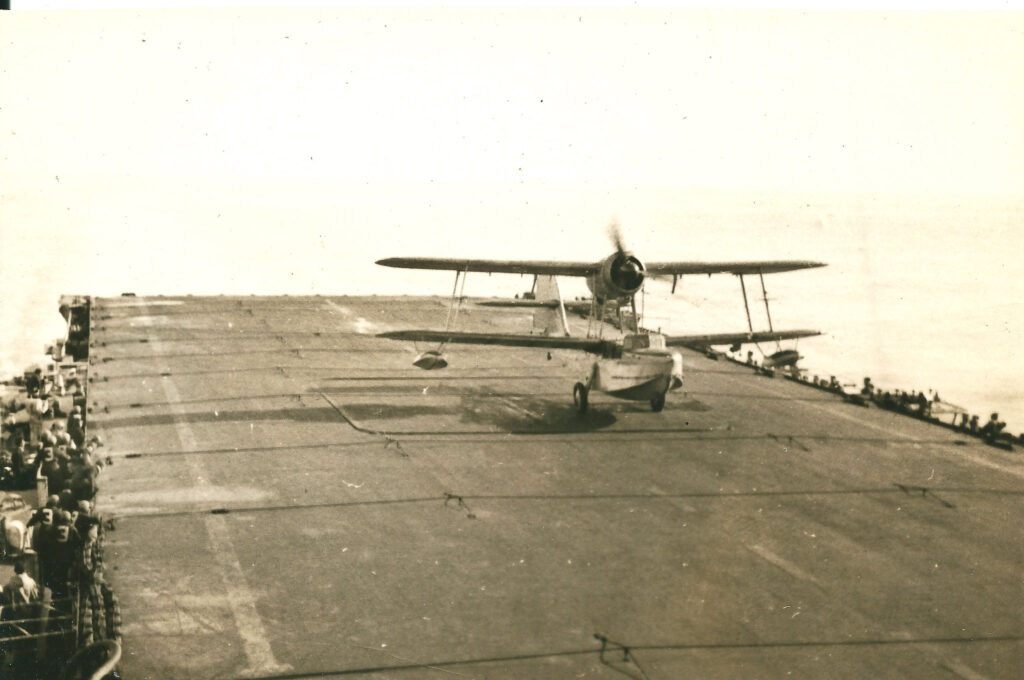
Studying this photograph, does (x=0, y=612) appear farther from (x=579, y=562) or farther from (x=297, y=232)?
(x=297, y=232)

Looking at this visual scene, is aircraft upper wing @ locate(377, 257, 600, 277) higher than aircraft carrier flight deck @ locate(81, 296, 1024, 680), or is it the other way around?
aircraft upper wing @ locate(377, 257, 600, 277)

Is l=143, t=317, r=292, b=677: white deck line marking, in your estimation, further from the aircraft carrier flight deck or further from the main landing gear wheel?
the main landing gear wheel

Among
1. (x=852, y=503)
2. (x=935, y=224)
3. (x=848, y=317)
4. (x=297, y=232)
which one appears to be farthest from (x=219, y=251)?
(x=935, y=224)

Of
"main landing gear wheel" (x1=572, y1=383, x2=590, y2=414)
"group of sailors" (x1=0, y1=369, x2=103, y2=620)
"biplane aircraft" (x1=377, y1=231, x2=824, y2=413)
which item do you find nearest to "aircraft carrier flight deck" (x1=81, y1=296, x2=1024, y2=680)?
"main landing gear wheel" (x1=572, y1=383, x2=590, y2=414)

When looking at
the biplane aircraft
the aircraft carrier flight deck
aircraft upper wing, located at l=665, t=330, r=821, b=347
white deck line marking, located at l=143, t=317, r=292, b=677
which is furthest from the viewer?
aircraft upper wing, located at l=665, t=330, r=821, b=347

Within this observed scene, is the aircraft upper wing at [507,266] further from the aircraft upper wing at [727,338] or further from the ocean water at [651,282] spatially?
the ocean water at [651,282]

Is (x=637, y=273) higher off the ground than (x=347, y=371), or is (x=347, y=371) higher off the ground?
(x=637, y=273)

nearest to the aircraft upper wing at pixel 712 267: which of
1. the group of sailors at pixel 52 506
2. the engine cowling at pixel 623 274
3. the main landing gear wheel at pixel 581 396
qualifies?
the engine cowling at pixel 623 274

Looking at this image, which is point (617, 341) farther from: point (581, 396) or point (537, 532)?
point (537, 532)
